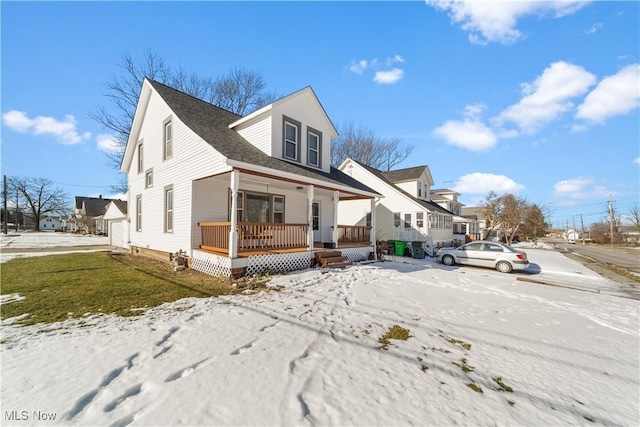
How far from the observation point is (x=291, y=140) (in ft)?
38.8

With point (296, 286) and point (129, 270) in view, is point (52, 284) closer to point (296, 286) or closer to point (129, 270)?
point (129, 270)

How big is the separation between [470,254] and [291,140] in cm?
1122

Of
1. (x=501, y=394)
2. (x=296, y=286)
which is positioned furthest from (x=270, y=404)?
(x=296, y=286)

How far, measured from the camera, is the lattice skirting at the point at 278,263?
8.52m

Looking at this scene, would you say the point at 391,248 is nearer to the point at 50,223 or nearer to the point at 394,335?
the point at 394,335

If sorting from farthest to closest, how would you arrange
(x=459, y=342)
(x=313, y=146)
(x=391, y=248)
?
(x=391, y=248)
(x=313, y=146)
(x=459, y=342)

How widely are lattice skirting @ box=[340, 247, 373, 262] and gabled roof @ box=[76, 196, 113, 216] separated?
50.1 meters

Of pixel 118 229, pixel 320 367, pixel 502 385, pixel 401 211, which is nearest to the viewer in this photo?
pixel 502 385

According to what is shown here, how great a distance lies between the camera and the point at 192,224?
9.77m

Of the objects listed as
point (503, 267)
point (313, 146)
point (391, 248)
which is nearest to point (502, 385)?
point (313, 146)

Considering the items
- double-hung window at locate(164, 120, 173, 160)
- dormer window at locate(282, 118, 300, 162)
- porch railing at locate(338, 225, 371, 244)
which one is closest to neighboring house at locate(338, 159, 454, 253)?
porch railing at locate(338, 225, 371, 244)

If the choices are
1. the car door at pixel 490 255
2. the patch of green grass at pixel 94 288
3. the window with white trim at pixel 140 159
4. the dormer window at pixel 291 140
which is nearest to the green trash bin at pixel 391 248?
the car door at pixel 490 255

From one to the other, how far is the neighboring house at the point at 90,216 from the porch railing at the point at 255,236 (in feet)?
121

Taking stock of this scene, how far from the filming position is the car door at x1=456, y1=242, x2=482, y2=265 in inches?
546
